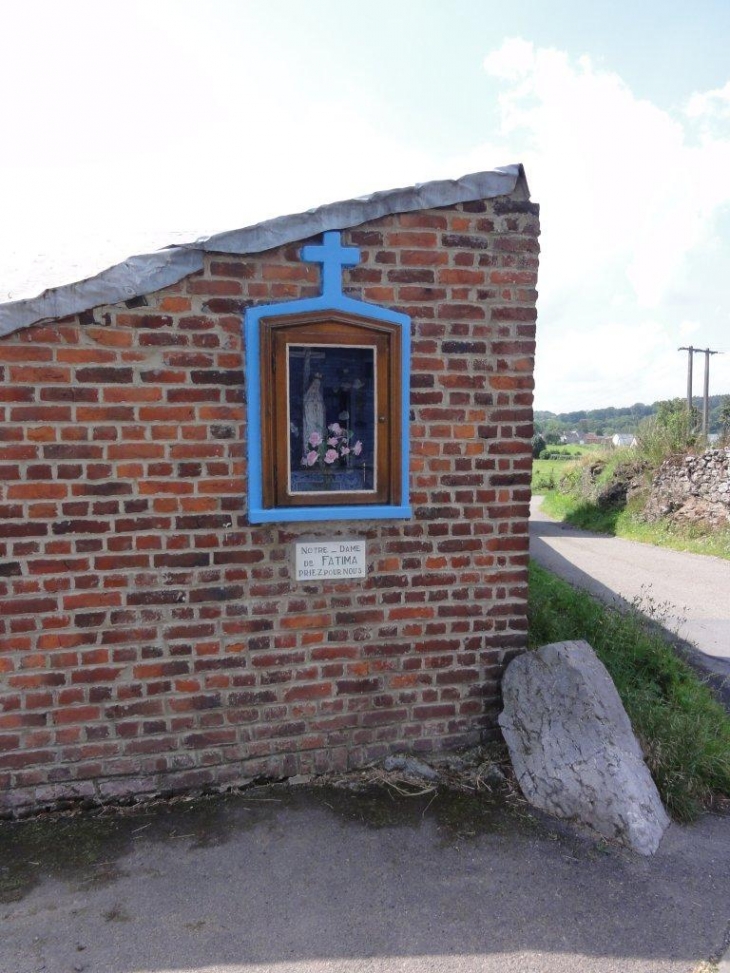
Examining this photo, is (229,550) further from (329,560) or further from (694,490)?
(694,490)

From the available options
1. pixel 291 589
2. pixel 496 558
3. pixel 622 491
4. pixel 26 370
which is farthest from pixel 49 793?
pixel 622 491

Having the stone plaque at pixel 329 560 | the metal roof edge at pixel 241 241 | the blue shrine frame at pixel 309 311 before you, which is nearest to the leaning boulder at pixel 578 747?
the stone plaque at pixel 329 560

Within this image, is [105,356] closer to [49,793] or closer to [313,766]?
[49,793]

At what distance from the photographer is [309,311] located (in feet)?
10.1

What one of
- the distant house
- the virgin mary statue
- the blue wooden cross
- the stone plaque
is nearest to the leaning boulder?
the stone plaque

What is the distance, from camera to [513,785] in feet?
10.7

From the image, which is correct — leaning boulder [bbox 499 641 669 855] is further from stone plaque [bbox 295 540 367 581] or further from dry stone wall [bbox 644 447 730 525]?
dry stone wall [bbox 644 447 730 525]

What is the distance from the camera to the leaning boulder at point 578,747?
294 centimetres

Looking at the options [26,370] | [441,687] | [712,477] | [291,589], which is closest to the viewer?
[26,370]

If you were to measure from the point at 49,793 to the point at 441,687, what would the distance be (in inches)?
79.9

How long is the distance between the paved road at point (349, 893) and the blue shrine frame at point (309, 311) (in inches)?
57.4

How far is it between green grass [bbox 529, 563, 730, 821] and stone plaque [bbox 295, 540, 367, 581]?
1.77 meters

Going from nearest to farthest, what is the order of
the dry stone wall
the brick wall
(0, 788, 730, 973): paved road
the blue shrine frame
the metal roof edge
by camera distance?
(0, 788, 730, 973): paved road, the metal roof edge, the brick wall, the blue shrine frame, the dry stone wall

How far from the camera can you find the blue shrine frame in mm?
3047
